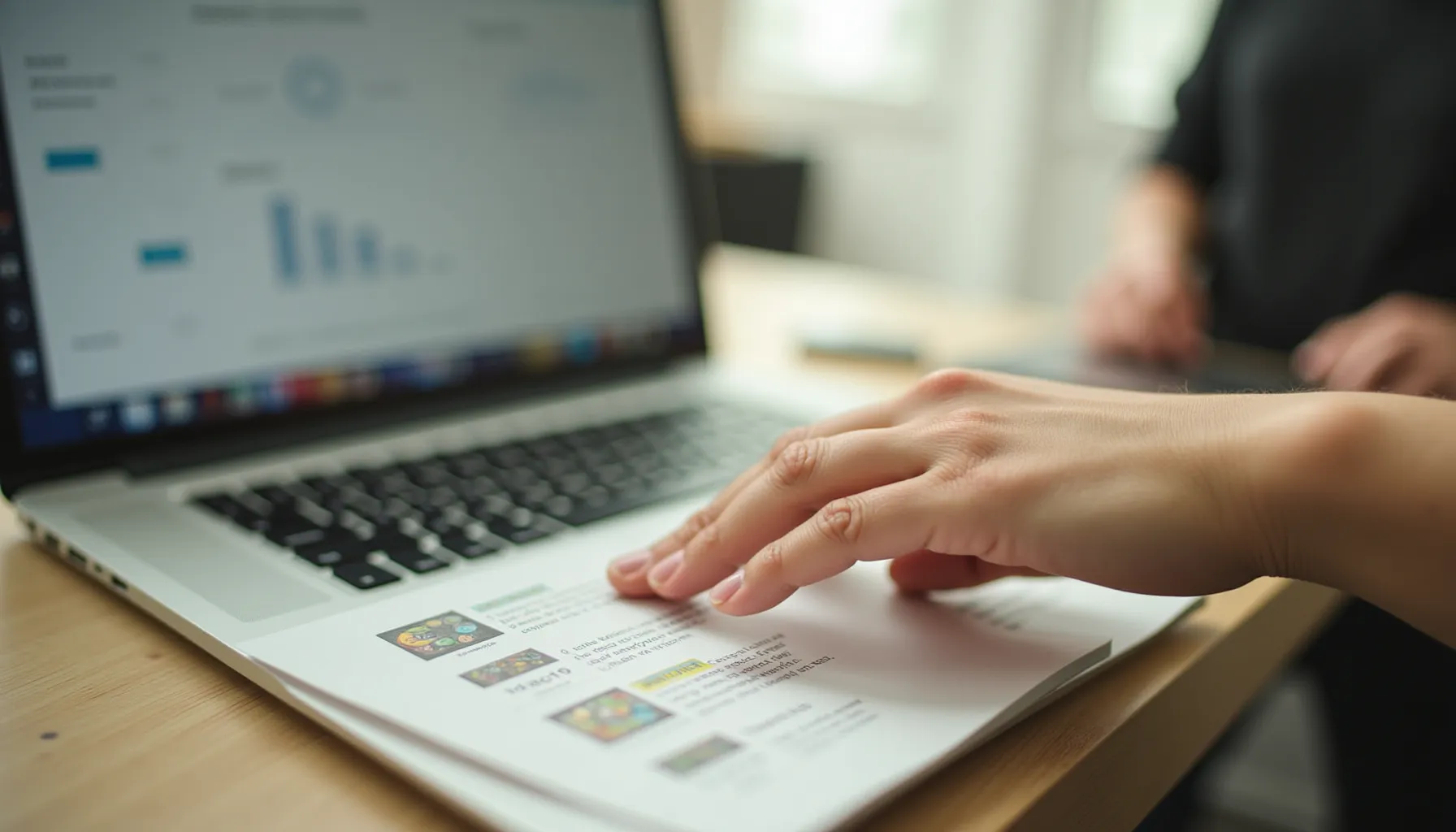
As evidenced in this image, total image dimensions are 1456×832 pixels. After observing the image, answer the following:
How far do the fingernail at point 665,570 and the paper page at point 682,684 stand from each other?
1 centimetres

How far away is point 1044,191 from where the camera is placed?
3.21 metres

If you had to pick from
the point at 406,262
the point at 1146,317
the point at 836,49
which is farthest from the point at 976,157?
the point at 406,262

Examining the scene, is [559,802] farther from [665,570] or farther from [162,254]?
[162,254]

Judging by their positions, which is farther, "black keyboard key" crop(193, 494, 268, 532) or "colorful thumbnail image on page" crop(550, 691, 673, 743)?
"black keyboard key" crop(193, 494, 268, 532)

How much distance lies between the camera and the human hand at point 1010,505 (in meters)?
0.43

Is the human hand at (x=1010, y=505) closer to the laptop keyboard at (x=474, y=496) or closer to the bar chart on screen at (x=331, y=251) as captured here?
the laptop keyboard at (x=474, y=496)

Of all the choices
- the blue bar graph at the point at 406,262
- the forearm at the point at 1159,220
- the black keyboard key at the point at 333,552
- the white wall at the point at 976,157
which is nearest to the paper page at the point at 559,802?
the black keyboard key at the point at 333,552

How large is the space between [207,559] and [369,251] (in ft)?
0.84

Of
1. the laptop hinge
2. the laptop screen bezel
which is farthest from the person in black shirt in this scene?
the laptop hinge

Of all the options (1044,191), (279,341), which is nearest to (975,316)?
(279,341)

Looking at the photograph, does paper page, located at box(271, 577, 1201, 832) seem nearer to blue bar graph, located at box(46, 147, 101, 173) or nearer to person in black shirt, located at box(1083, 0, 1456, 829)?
blue bar graph, located at box(46, 147, 101, 173)

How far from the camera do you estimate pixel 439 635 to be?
16.8 inches

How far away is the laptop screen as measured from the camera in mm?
562

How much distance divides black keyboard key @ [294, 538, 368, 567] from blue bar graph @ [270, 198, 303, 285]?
208 millimetres
